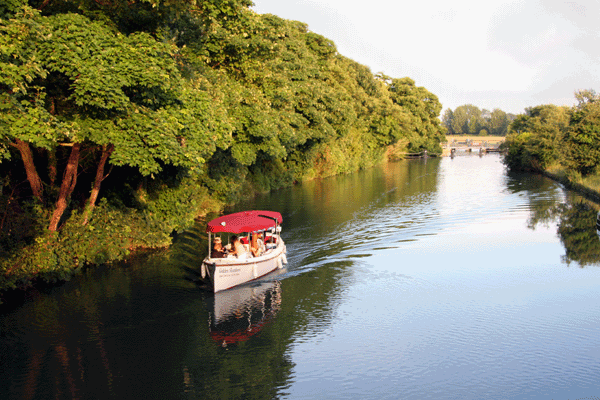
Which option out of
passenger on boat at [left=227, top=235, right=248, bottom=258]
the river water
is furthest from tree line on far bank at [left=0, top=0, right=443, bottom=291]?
passenger on boat at [left=227, top=235, right=248, bottom=258]

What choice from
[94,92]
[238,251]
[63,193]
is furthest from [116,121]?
[238,251]

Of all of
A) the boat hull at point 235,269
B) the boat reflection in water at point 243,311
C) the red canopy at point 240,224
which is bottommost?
the boat reflection in water at point 243,311

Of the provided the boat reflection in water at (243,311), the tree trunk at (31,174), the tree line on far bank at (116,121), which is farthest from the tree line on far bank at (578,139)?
the tree trunk at (31,174)

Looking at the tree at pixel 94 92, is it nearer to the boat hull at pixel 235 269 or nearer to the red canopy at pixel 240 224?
the red canopy at pixel 240 224

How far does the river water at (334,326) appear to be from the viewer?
38.9 feet

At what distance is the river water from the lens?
38.9 feet

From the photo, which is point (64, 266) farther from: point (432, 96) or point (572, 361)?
point (432, 96)

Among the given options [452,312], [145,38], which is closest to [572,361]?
[452,312]

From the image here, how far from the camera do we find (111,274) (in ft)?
64.7

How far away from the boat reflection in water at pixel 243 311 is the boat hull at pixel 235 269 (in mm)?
291

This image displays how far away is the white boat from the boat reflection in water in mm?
409

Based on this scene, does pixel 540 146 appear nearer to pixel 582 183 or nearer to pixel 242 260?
pixel 582 183

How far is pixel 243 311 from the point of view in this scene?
16.5 meters

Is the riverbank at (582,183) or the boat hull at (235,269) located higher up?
the riverbank at (582,183)
